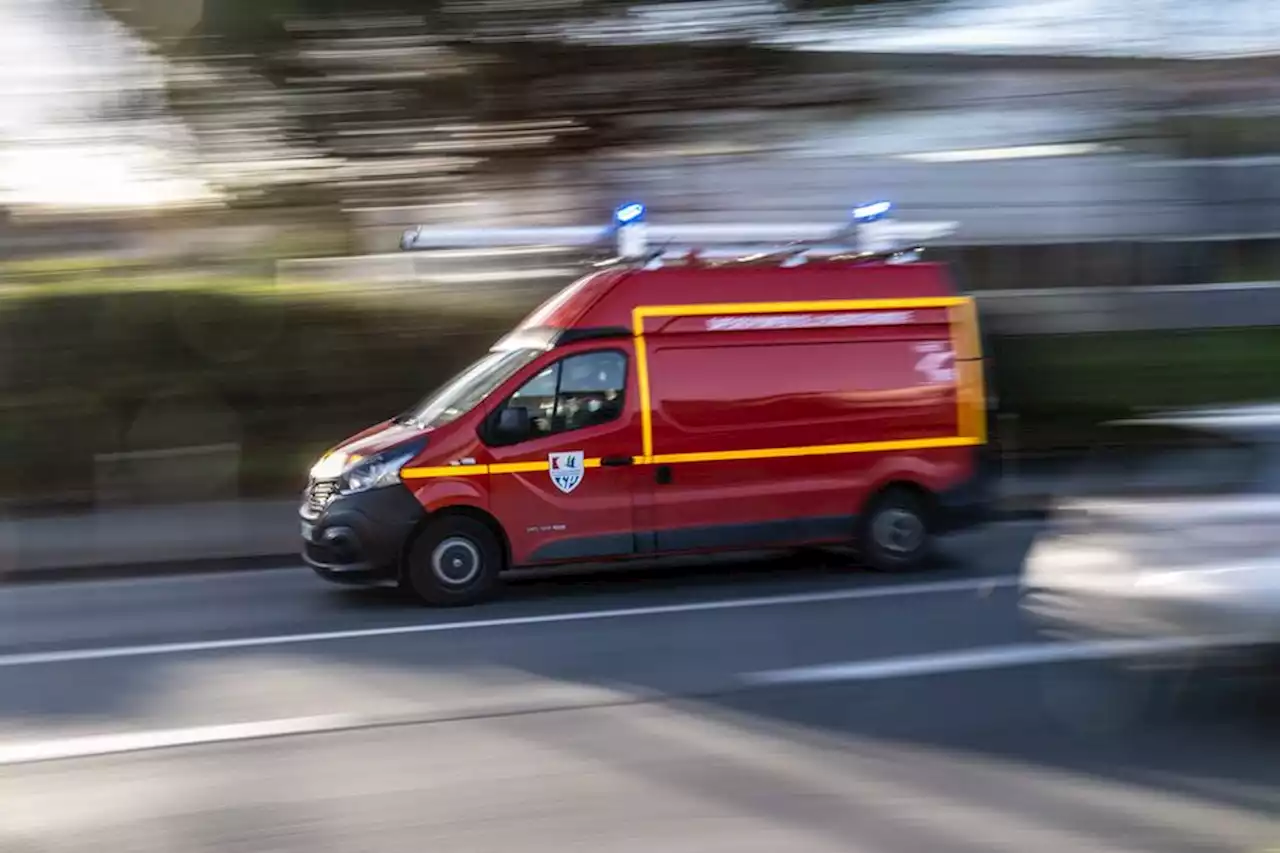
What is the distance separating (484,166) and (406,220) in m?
0.97

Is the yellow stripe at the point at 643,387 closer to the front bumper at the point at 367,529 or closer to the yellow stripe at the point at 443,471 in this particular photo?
the yellow stripe at the point at 443,471

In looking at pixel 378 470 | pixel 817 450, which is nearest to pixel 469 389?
pixel 378 470

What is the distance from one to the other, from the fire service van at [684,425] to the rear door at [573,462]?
1 cm

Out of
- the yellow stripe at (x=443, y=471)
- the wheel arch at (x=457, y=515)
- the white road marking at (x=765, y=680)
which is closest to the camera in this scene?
the white road marking at (x=765, y=680)

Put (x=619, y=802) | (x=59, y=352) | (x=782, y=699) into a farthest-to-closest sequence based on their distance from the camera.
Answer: (x=59, y=352) < (x=782, y=699) < (x=619, y=802)

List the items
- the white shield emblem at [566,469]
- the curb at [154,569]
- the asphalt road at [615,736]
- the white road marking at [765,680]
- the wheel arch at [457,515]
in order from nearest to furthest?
the asphalt road at [615,736]
the white road marking at [765,680]
the wheel arch at [457,515]
the white shield emblem at [566,469]
the curb at [154,569]

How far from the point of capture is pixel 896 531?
34.2 ft

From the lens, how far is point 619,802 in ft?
17.7

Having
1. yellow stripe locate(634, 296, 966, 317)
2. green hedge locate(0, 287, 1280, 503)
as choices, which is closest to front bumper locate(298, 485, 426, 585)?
yellow stripe locate(634, 296, 966, 317)

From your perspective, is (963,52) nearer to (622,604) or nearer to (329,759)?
(622,604)

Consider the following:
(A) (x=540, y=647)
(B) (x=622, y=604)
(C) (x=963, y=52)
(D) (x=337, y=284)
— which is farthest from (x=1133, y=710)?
(D) (x=337, y=284)

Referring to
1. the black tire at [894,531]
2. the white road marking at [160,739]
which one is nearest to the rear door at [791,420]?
the black tire at [894,531]

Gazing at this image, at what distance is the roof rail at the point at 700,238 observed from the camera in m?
10.4

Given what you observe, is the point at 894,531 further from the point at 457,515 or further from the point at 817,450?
the point at 457,515
